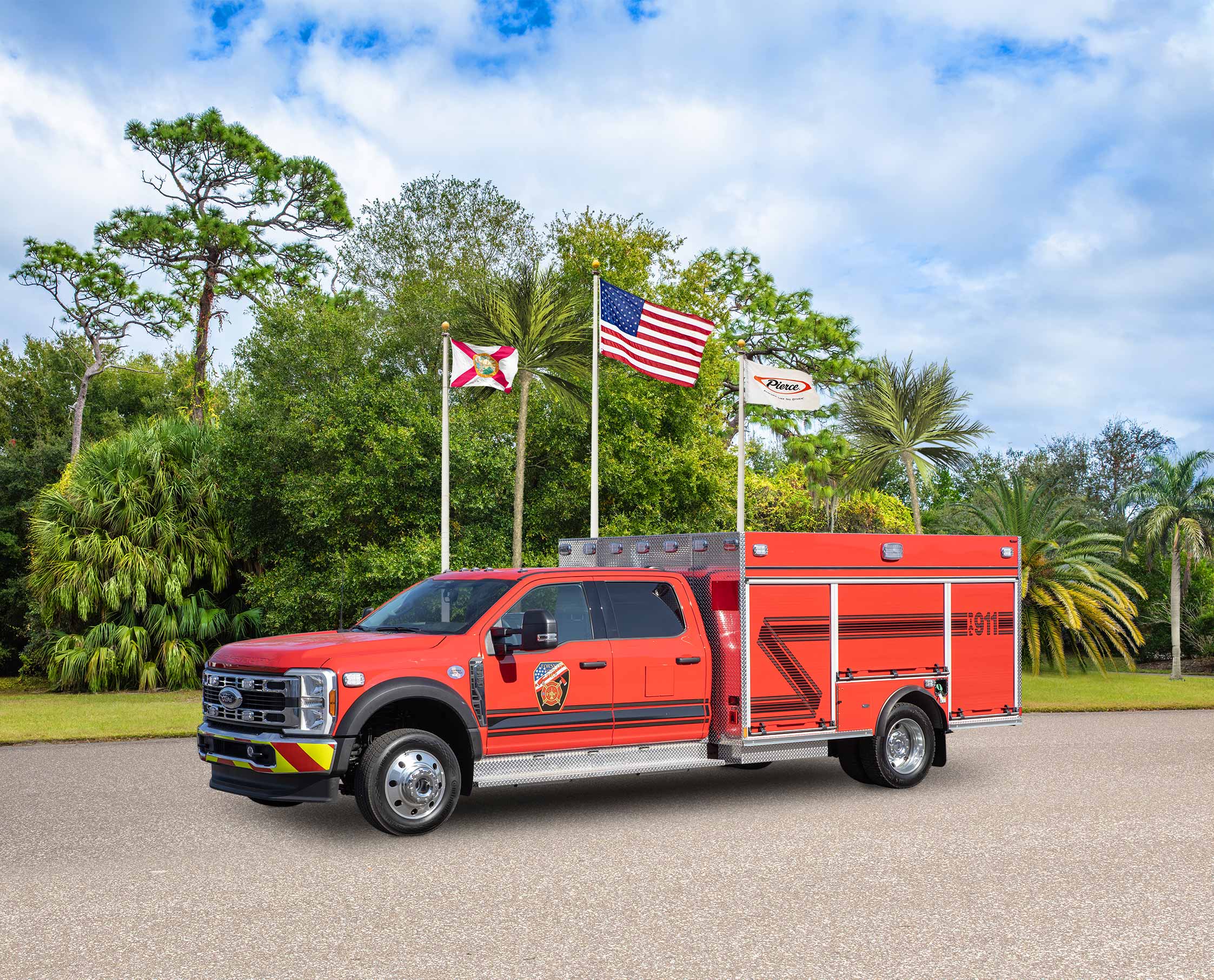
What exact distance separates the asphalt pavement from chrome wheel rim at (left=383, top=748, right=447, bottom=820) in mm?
234

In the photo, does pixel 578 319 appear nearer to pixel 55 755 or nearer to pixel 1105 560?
pixel 55 755

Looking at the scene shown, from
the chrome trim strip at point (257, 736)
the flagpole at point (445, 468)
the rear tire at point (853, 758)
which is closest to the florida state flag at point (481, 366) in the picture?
the flagpole at point (445, 468)

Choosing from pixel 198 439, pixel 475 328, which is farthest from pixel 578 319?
pixel 198 439

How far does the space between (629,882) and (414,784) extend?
208 centimetres

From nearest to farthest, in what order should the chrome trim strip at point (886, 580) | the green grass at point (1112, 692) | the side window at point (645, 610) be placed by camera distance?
the side window at point (645, 610)
the chrome trim strip at point (886, 580)
the green grass at point (1112, 692)

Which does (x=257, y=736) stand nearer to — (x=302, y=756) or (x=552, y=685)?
(x=302, y=756)

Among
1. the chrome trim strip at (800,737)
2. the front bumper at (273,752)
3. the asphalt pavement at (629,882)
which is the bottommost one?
the asphalt pavement at (629,882)

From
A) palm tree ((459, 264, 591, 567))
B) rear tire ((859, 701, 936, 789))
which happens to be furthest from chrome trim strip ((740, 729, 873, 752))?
palm tree ((459, 264, 591, 567))

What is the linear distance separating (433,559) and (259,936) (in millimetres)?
16305

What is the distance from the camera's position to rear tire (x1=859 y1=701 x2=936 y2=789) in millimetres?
10992

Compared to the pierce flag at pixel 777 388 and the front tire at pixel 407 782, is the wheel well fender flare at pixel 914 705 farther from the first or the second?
the pierce flag at pixel 777 388

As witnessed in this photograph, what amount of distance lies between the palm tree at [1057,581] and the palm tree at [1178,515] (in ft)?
3.08

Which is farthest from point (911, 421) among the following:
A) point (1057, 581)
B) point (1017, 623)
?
point (1017, 623)

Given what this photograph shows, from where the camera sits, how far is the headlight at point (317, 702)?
8.35 meters
